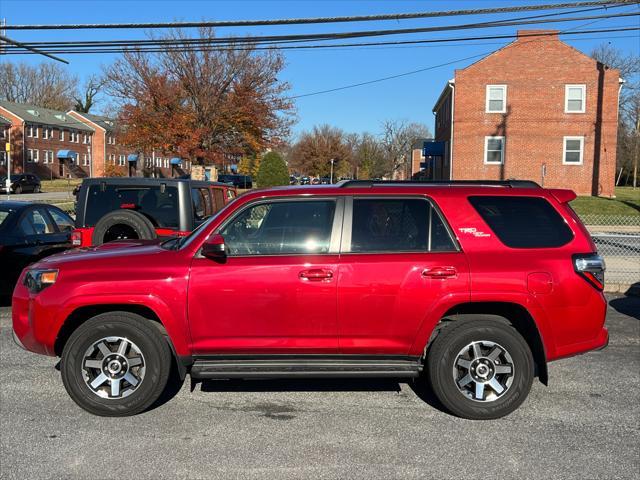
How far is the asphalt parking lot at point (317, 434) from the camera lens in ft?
11.9

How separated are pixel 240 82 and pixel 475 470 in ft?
102

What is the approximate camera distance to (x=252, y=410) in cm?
461

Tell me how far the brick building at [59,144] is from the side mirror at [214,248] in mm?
53989

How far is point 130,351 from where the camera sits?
439cm

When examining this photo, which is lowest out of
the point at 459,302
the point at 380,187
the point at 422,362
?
the point at 422,362

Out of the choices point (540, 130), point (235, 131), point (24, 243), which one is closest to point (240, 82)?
point (235, 131)

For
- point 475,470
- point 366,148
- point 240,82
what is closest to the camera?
point 475,470

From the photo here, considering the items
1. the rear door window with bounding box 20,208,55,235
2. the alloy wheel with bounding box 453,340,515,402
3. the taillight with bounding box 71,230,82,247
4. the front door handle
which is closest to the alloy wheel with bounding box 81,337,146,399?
the front door handle

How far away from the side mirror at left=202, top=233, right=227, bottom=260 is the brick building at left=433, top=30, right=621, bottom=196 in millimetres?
31429

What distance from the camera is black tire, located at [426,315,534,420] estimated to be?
4.38 m

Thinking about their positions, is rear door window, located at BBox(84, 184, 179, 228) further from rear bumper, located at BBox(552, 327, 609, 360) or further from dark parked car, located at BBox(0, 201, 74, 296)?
rear bumper, located at BBox(552, 327, 609, 360)

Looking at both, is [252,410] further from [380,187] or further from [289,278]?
[380,187]

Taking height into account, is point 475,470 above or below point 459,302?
below

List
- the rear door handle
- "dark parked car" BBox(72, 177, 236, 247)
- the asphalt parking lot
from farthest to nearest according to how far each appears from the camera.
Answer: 1. "dark parked car" BBox(72, 177, 236, 247)
2. the rear door handle
3. the asphalt parking lot
